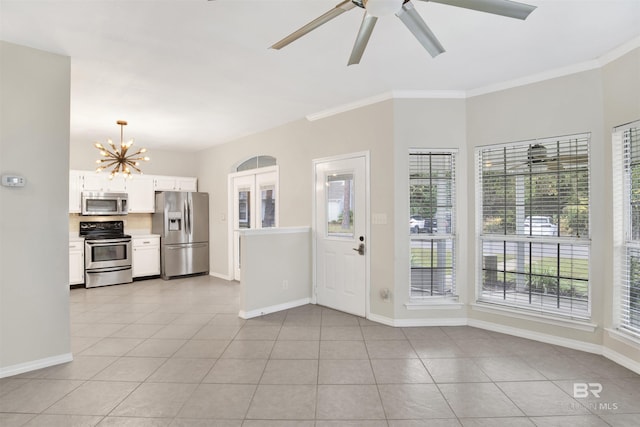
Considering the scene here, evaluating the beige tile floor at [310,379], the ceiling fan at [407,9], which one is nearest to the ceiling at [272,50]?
the ceiling fan at [407,9]

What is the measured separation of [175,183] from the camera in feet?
22.4

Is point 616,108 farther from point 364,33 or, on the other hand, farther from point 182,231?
point 182,231

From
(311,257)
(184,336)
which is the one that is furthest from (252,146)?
(184,336)

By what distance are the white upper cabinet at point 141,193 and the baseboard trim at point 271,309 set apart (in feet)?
11.8

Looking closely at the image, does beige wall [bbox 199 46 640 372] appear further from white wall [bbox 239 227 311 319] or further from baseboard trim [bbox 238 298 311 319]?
baseboard trim [bbox 238 298 311 319]

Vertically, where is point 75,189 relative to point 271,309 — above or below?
above

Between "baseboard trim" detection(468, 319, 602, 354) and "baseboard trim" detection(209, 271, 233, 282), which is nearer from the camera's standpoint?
"baseboard trim" detection(468, 319, 602, 354)

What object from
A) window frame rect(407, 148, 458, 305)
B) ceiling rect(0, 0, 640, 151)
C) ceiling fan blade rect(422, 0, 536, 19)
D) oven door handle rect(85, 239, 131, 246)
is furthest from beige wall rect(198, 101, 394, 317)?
ceiling fan blade rect(422, 0, 536, 19)

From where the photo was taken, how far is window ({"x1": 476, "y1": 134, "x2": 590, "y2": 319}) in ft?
10.3

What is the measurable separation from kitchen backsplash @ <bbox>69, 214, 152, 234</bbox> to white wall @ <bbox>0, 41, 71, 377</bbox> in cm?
385

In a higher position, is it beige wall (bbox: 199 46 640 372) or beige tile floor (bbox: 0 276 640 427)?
beige wall (bbox: 199 46 640 372)

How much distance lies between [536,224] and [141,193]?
6.55m

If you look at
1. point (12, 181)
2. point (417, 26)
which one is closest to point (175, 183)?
point (12, 181)

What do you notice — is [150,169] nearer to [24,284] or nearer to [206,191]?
[206,191]
